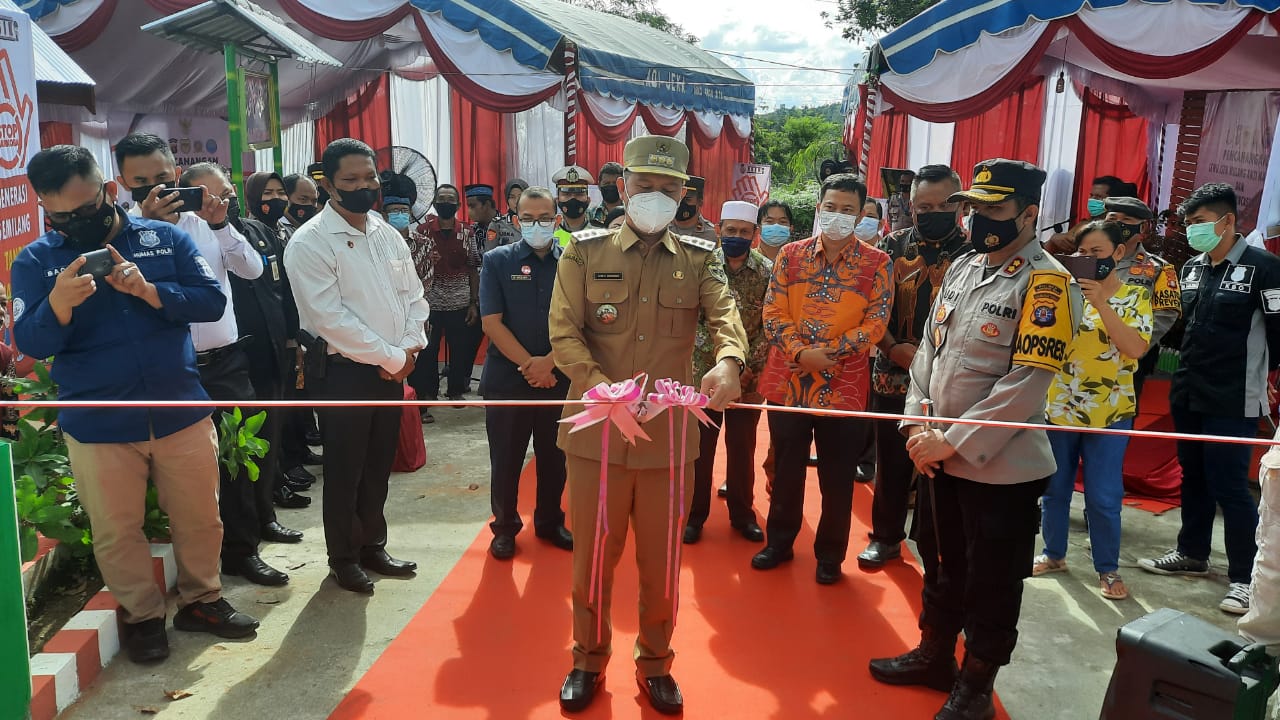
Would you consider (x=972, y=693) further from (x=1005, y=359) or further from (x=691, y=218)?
(x=691, y=218)

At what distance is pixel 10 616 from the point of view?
2.62m

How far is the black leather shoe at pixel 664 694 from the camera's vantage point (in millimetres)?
2889

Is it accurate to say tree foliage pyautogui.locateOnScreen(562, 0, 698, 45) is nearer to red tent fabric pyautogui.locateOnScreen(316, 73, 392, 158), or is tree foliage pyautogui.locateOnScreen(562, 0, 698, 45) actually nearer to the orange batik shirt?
red tent fabric pyautogui.locateOnScreen(316, 73, 392, 158)

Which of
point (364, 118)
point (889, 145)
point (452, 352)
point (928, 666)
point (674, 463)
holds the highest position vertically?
point (364, 118)

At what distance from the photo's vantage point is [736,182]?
11.7 m

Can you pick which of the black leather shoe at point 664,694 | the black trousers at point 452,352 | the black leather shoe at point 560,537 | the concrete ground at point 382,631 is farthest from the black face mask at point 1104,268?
the black trousers at point 452,352

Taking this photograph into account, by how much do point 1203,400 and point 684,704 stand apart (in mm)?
2787

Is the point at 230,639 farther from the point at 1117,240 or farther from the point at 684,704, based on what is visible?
the point at 1117,240

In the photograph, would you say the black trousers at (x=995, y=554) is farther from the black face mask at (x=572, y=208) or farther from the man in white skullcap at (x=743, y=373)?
the black face mask at (x=572, y=208)

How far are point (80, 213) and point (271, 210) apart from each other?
2145 mm

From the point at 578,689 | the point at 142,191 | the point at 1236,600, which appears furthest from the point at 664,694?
the point at 142,191

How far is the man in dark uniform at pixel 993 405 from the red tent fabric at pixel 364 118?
9.24 metres

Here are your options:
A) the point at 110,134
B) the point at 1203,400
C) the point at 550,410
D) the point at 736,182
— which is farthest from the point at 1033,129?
the point at 110,134

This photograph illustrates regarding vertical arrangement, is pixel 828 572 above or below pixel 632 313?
below
